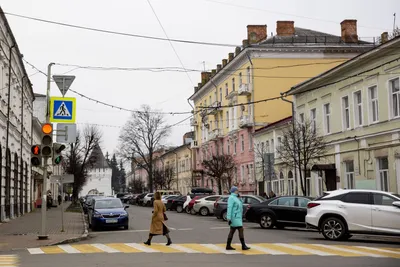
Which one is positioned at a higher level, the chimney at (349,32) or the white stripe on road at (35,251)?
the chimney at (349,32)

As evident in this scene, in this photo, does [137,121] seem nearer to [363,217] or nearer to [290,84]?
[290,84]

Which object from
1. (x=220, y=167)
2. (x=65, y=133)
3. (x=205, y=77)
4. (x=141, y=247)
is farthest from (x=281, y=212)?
(x=205, y=77)

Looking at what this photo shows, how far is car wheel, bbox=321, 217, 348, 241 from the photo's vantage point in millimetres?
18156

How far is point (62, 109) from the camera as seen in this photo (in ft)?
64.7

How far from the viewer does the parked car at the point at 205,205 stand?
125ft

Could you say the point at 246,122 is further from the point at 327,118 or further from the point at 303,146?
the point at 303,146

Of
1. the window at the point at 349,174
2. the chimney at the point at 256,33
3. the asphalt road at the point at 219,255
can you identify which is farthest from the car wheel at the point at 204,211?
the chimney at the point at 256,33

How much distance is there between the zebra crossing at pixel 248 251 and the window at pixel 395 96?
13.0 m

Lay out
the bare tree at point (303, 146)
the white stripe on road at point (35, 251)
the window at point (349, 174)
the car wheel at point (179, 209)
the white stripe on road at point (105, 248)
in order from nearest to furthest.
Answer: the white stripe on road at point (105, 248) → the white stripe on road at point (35, 251) → the bare tree at point (303, 146) → the window at point (349, 174) → the car wheel at point (179, 209)

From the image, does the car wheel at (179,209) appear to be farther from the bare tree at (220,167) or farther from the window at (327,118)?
the window at (327,118)

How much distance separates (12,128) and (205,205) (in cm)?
1399

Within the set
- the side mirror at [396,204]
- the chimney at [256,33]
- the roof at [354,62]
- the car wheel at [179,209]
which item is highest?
the chimney at [256,33]

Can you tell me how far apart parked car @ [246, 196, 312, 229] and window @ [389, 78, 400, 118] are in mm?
7693

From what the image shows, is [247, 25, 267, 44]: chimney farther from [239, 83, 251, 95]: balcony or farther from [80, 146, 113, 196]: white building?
[80, 146, 113, 196]: white building
